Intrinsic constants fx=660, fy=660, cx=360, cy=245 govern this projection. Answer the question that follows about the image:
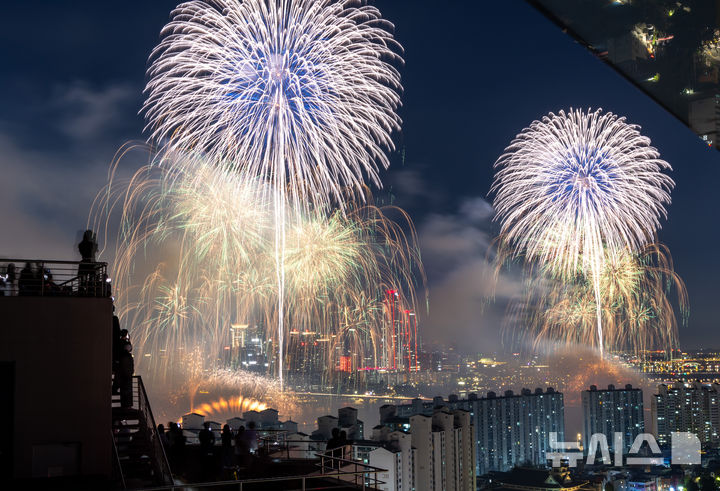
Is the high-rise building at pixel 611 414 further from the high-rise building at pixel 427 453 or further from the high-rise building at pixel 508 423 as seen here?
the high-rise building at pixel 427 453

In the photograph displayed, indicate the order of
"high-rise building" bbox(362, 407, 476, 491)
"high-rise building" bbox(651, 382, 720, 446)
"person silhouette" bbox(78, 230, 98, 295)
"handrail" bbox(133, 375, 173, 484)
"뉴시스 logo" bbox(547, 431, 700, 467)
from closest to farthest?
"handrail" bbox(133, 375, 173, 484) → "person silhouette" bbox(78, 230, 98, 295) → "high-rise building" bbox(362, 407, 476, 491) → "뉴시스 logo" bbox(547, 431, 700, 467) → "high-rise building" bbox(651, 382, 720, 446)

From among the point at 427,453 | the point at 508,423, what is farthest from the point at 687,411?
the point at 427,453

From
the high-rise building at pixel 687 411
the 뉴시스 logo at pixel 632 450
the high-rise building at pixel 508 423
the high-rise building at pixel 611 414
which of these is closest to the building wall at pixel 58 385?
the high-rise building at pixel 508 423

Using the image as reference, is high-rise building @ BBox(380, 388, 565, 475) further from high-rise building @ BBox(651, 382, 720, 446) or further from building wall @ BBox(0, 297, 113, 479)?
building wall @ BBox(0, 297, 113, 479)

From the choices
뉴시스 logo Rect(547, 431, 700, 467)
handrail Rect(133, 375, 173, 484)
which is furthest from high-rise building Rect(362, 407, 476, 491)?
handrail Rect(133, 375, 173, 484)

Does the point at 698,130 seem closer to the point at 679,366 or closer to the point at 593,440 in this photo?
the point at 593,440

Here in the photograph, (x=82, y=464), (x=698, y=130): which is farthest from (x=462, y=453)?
(x=698, y=130)

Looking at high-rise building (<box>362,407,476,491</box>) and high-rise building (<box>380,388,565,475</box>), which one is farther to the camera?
high-rise building (<box>380,388,565,475</box>)
